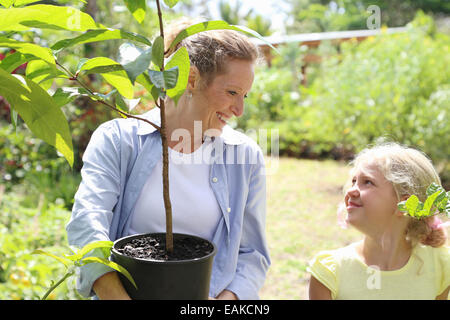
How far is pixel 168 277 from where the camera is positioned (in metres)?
0.77

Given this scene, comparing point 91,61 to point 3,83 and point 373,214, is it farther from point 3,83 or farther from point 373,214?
point 373,214

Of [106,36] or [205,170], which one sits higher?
[106,36]

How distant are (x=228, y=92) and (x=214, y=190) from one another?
318 mm

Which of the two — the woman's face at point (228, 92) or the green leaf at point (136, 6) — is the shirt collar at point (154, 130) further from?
→ the green leaf at point (136, 6)

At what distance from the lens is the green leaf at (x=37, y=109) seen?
2.45 ft

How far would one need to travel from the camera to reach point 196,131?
1.56 m

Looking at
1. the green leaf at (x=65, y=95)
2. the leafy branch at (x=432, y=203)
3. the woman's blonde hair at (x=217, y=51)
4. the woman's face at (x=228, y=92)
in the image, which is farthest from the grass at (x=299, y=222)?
the green leaf at (x=65, y=95)

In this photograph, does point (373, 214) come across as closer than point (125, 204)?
No

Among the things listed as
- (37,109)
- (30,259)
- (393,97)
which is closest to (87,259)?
(37,109)

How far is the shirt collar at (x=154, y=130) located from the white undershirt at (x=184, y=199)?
0.07m

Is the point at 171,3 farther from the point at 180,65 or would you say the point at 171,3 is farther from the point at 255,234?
the point at 255,234

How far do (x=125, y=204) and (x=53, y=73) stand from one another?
2.12 feet
